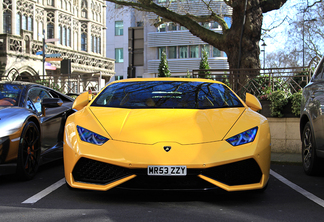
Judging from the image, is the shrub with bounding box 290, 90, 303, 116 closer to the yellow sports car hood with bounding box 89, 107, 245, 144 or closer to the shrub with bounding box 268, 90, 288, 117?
the shrub with bounding box 268, 90, 288, 117

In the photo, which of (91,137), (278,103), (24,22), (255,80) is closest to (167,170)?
(91,137)

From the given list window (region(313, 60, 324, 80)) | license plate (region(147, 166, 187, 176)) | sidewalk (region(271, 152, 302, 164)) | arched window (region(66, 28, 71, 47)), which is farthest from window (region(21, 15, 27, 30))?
license plate (region(147, 166, 187, 176))

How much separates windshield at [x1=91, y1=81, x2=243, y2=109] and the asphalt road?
1.08 m

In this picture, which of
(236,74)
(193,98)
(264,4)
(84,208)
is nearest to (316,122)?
(193,98)

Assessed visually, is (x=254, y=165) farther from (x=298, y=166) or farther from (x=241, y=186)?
(x=298, y=166)

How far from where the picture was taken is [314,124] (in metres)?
5.97

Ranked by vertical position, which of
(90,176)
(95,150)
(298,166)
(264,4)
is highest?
(264,4)

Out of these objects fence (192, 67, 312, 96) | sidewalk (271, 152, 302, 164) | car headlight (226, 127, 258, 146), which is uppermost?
fence (192, 67, 312, 96)

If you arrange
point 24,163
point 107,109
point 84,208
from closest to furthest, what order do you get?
1. point 84,208
2. point 107,109
3. point 24,163

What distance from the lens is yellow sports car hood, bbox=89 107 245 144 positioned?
438cm

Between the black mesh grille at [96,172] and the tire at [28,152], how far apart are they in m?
1.34

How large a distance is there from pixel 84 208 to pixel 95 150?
0.56 meters

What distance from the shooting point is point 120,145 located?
428cm

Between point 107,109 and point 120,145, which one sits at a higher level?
point 107,109
